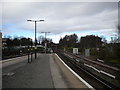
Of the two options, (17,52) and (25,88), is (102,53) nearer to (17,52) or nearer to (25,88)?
(17,52)

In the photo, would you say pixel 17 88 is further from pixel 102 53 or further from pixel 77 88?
pixel 102 53

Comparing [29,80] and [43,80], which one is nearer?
[29,80]

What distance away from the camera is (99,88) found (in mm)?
9062

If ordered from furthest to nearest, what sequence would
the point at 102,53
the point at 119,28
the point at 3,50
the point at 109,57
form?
1. the point at 3,50
2. the point at 102,53
3. the point at 109,57
4. the point at 119,28

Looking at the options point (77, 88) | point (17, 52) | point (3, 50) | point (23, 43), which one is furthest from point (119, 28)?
point (23, 43)

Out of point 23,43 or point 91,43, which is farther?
point 23,43

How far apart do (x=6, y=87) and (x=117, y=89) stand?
5.85m

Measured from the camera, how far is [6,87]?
330 inches

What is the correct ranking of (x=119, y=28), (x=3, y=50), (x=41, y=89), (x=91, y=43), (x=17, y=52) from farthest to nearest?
(x=91, y=43) → (x=17, y=52) → (x=3, y=50) → (x=119, y=28) → (x=41, y=89)

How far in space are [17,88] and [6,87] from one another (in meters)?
0.67

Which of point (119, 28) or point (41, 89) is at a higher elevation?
point (119, 28)

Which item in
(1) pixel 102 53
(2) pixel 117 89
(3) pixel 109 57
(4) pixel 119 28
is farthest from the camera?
(1) pixel 102 53

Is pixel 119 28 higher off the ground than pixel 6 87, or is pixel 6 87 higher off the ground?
pixel 119 28

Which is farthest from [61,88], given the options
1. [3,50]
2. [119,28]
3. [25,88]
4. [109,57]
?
[3,50]
